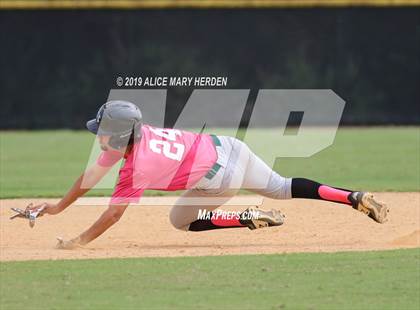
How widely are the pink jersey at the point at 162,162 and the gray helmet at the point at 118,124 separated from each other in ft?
0.41

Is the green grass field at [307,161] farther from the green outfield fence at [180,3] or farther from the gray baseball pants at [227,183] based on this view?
the gray baseball pants at [227,183]

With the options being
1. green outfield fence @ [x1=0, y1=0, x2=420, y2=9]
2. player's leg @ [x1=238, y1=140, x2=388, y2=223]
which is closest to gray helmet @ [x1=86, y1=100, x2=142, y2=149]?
player's leg @ [x1=238, y1=140, x2=388, y2=223]

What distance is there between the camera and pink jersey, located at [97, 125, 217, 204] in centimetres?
848

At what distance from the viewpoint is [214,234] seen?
35.4 ft

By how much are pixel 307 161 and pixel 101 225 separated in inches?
385

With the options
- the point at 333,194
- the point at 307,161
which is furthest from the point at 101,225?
the point at 307,161

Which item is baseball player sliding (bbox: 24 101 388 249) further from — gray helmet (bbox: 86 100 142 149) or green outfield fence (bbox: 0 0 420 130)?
green outfield fence (bbox: 0 0 420 130)

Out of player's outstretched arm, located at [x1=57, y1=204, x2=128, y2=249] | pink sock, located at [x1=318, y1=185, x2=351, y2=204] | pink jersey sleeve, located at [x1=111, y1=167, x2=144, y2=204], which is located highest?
pink sock, located at [x1=318, y1=185, x2=351, y2=204]

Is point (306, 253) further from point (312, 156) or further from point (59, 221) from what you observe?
point (312, 156)

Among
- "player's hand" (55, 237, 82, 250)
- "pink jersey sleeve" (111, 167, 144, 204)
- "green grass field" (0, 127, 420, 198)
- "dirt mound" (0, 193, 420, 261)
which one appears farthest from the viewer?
"green grass field" (0, 127, 420, 198)

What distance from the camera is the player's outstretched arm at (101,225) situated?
8.53 meters

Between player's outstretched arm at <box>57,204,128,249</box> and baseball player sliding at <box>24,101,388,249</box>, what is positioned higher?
baseball player sliding at <box>24,101,388,249</box>

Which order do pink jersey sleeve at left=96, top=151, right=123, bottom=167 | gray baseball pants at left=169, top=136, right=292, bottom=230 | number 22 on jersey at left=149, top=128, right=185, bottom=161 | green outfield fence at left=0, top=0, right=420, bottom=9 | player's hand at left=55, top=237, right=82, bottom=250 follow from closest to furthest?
number 22 on jersey at left=149, top=128, right=185, bottom=161 < pink jersey sleeve at left=96, top=151, right=123, bottom=167 < gray baseball pants at left=169, top=136, right=292, bottom=230 < player's hand at left=55, top=237, right=82, bottom=250 < green outfield fence at left=0, top=0, right=420, bottom=9

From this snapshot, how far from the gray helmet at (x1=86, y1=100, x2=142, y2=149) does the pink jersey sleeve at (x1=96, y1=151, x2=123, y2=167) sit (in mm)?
262
